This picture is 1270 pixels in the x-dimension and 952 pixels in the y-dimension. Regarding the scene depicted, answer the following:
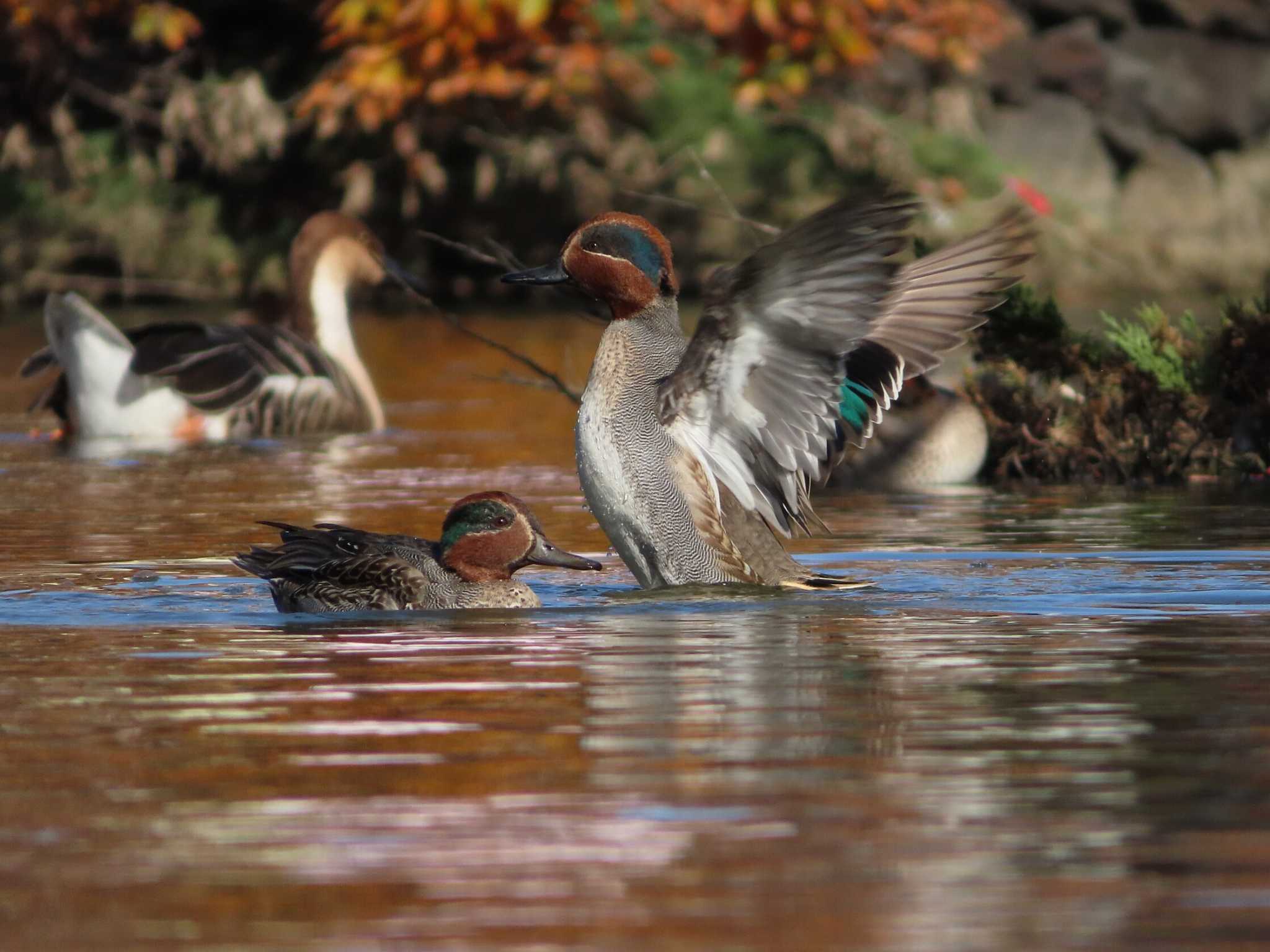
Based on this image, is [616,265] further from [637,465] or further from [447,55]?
[447,55]

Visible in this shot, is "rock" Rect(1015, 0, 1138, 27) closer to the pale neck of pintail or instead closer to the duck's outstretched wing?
the pale neck of pintail

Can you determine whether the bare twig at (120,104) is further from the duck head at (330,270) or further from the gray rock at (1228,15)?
the gray rock at (1228,15)

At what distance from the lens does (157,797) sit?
15.6ft

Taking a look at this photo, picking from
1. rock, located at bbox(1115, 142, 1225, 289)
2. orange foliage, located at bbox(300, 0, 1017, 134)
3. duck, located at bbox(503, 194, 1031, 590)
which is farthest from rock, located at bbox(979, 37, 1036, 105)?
duck, located at bbox(503, 194, 1031, 590)

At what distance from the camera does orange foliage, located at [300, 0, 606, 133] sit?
24.4 m

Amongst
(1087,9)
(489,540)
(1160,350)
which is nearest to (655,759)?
(489,540)

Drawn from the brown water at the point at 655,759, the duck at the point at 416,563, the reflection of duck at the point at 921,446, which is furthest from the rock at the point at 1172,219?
the duck at the point at 416,563

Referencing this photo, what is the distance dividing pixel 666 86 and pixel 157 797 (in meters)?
22.4

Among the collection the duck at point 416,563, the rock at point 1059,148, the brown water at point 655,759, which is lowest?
the brown water at point 655,759

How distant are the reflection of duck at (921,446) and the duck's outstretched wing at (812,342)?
352 centimetres

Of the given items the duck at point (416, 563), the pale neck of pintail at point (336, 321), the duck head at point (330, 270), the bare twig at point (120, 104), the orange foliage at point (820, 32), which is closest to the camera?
the duck at point (416, 563)

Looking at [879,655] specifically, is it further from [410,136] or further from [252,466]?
[410,136]

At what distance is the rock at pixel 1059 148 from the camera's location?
90.2 feet

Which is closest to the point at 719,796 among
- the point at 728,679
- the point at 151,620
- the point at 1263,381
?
the point at 728,679
